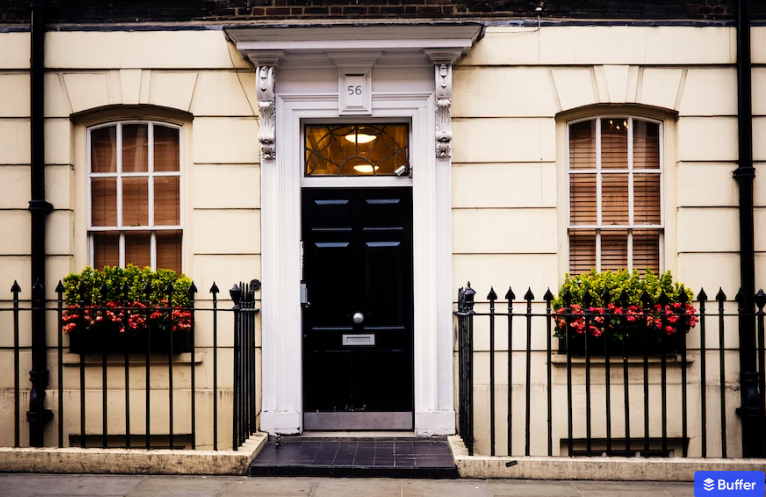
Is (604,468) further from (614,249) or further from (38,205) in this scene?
(38,205)

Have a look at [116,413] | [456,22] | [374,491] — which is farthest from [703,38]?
[116,413]

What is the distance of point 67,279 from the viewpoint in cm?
623

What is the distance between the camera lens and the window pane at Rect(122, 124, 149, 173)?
22.0 feet

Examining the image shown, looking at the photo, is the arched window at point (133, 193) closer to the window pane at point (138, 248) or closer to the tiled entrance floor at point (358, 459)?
the window pane at point (138, 248)

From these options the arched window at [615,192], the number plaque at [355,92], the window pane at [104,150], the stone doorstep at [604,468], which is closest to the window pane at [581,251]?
the arched window at [615,192]

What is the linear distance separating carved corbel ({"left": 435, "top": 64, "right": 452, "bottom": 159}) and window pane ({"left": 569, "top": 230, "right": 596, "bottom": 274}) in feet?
5.14

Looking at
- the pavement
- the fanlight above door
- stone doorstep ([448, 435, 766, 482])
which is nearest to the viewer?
the pavement

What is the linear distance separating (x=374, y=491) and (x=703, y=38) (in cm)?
519

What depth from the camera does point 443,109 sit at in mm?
6285

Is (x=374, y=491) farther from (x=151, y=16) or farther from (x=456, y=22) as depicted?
(x=151, y=16)

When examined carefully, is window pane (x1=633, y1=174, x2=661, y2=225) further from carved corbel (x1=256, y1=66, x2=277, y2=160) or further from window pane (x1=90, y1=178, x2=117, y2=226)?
window pane (x1=90, y1=178, x2=117, y2=226)

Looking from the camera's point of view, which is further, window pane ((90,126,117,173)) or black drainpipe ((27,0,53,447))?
window pane ((90,126,117,173))

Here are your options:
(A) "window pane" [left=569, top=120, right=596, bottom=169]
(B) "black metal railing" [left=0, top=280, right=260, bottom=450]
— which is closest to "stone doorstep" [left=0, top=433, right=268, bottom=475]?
(B) "black metal railing" [left=0, top=280, right=260, bottom=450]

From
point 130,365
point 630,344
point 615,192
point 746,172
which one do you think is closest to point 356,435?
point 130,365
